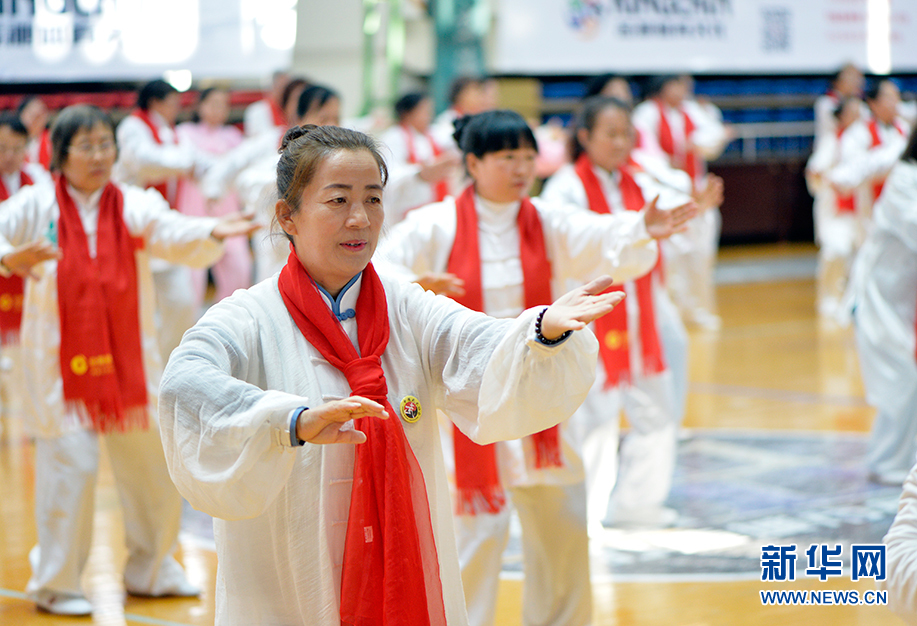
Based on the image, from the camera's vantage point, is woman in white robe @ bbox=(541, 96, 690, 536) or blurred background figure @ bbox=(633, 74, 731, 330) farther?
blurred background figure @ bbox=(633, 74, 731, 330)

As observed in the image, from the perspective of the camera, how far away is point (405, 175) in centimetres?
670

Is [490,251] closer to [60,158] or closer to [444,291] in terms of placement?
[444,291]

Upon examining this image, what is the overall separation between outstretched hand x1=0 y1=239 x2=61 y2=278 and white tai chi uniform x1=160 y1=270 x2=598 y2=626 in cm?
178

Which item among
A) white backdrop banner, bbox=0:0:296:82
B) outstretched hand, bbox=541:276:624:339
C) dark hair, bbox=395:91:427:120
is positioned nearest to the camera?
outstretched hand, bbox=541:276:624:339

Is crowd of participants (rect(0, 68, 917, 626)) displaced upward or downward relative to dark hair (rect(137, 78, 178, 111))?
downward

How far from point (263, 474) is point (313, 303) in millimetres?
418

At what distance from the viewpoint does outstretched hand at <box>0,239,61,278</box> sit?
12.8ft

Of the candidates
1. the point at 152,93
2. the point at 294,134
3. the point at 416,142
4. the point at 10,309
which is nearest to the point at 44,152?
the point at 152,93

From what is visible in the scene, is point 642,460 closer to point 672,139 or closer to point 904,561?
point 904,561

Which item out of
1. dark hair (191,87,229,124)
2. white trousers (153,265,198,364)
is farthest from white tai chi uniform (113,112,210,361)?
dark hair (191,87,229,124)

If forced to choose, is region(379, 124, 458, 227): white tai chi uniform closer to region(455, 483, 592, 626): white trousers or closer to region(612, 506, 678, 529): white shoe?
region(612, 506, 678, 529): white shoe

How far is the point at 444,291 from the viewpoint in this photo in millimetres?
3451

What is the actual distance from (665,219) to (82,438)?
2233 millimetres

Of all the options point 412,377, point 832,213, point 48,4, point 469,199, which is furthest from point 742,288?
point 412,377
